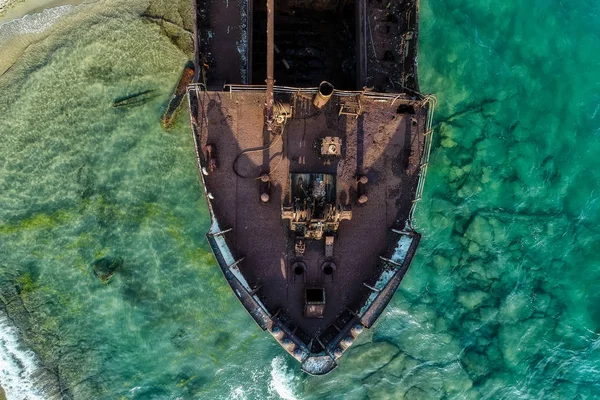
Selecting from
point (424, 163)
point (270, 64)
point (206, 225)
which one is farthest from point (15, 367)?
point (424, 163)

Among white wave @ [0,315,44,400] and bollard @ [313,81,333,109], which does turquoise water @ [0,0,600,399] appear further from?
bollard @ [313,81,333,109]

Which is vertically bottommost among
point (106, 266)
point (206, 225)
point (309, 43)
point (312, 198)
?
point (106, 266)

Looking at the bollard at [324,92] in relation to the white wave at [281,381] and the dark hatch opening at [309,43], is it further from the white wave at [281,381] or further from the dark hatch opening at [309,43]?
the white wave at [281,381]

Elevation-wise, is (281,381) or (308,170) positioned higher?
(308,170)

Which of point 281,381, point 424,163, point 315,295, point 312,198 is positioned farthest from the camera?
point 281,381

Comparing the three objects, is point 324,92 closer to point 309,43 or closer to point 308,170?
point 308,170

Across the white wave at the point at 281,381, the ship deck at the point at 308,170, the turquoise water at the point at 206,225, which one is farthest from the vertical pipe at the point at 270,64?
the white wave at the point at 281,381

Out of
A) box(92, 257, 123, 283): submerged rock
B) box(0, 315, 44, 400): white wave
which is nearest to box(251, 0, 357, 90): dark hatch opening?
box(92, 257, 123, 283): submerged rock
